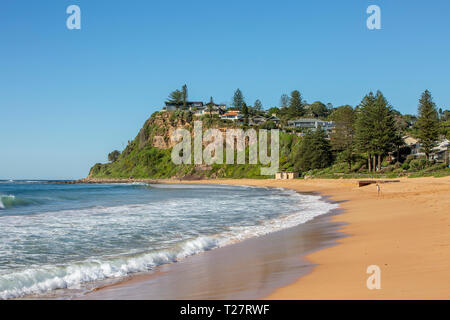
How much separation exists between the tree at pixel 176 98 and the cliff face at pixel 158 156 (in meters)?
16.7

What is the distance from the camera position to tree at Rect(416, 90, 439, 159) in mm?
54094

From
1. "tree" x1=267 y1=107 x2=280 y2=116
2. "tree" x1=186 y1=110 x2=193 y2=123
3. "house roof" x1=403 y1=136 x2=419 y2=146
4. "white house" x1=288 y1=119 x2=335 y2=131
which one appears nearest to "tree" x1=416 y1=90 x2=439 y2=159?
"house roof" x1=403 y1=136 x2=419 y2=146

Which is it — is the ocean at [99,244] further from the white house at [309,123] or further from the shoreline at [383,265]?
the white house at [309,123]

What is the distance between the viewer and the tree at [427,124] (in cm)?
5409

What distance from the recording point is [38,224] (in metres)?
13.5

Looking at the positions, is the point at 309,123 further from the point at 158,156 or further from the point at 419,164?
the point at 419,164

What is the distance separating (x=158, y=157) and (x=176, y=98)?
3727cm

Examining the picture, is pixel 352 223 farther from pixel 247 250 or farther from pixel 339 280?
pixel 339 280

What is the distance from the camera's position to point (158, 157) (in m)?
123

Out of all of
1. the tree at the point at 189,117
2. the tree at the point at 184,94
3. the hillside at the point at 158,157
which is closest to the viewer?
the hillside at the point at 158,157

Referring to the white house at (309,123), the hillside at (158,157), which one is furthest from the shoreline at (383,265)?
the white house at (309,123)

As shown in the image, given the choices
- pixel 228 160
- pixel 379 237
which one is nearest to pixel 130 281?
pixel 379 237

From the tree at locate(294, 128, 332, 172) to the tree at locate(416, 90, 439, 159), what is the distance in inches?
760

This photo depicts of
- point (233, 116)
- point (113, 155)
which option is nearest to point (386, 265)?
point (233, 116)
